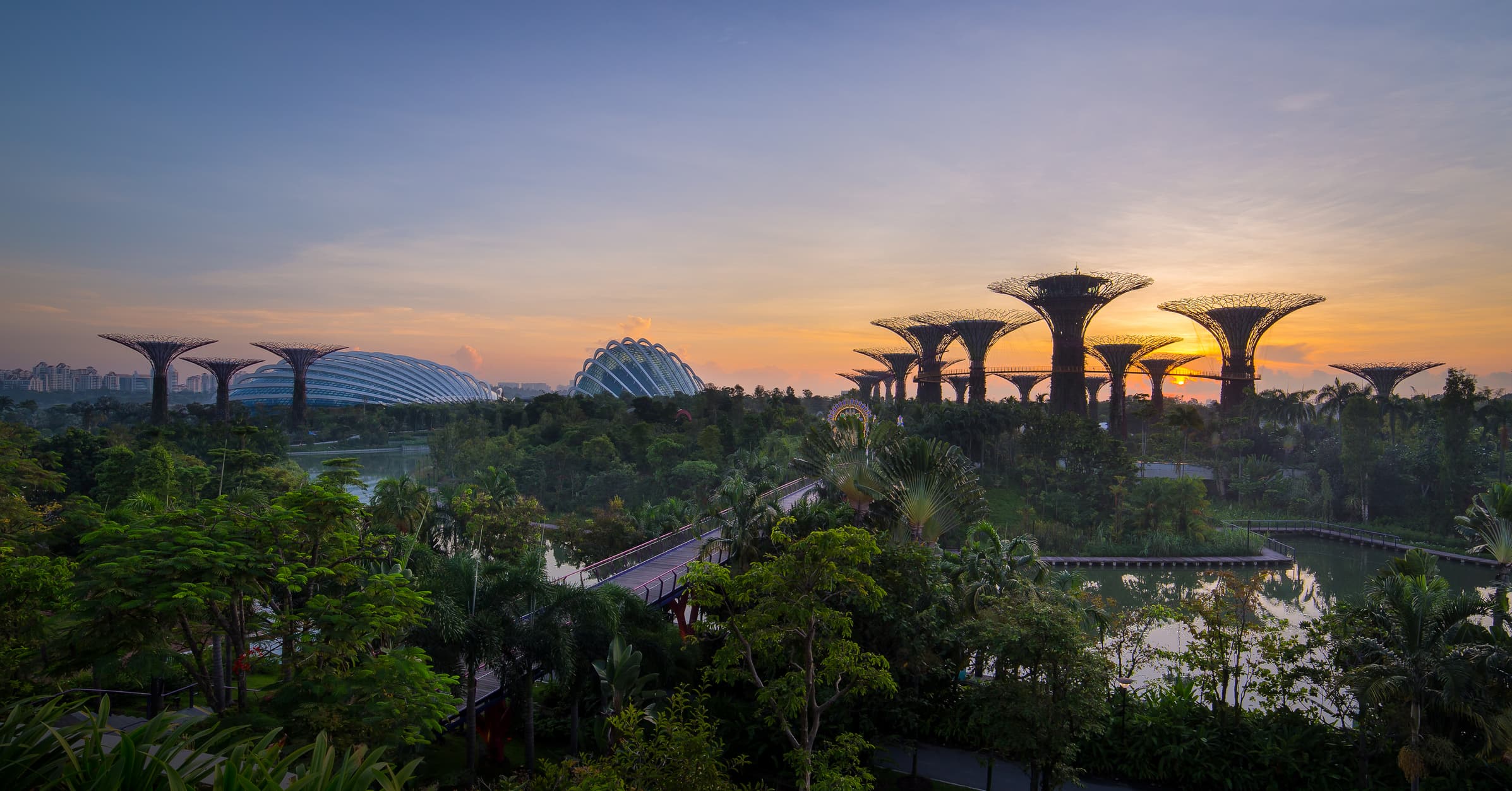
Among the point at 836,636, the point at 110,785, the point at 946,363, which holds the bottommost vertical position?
the point at 836,636

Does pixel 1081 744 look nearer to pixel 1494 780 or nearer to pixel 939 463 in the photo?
pixel 1494 780

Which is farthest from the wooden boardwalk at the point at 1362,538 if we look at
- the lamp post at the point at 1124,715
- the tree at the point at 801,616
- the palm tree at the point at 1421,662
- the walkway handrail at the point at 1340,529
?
the tree at the point at 801,616

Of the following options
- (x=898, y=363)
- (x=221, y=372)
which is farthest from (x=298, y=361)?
(x=898, y=363)

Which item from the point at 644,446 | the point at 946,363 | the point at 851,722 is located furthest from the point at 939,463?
the point at 946,363

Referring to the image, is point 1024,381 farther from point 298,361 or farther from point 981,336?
point 298,361

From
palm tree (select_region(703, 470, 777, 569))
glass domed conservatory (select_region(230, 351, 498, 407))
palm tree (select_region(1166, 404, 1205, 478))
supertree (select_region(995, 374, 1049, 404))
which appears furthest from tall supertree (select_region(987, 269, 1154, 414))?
glass domed conservatory (select_region(230, 351, 498, 407))

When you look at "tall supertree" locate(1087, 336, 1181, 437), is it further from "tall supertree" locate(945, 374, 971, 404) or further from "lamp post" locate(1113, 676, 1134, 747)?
"lamp post" locate(1113, 676, 1134, 747)
